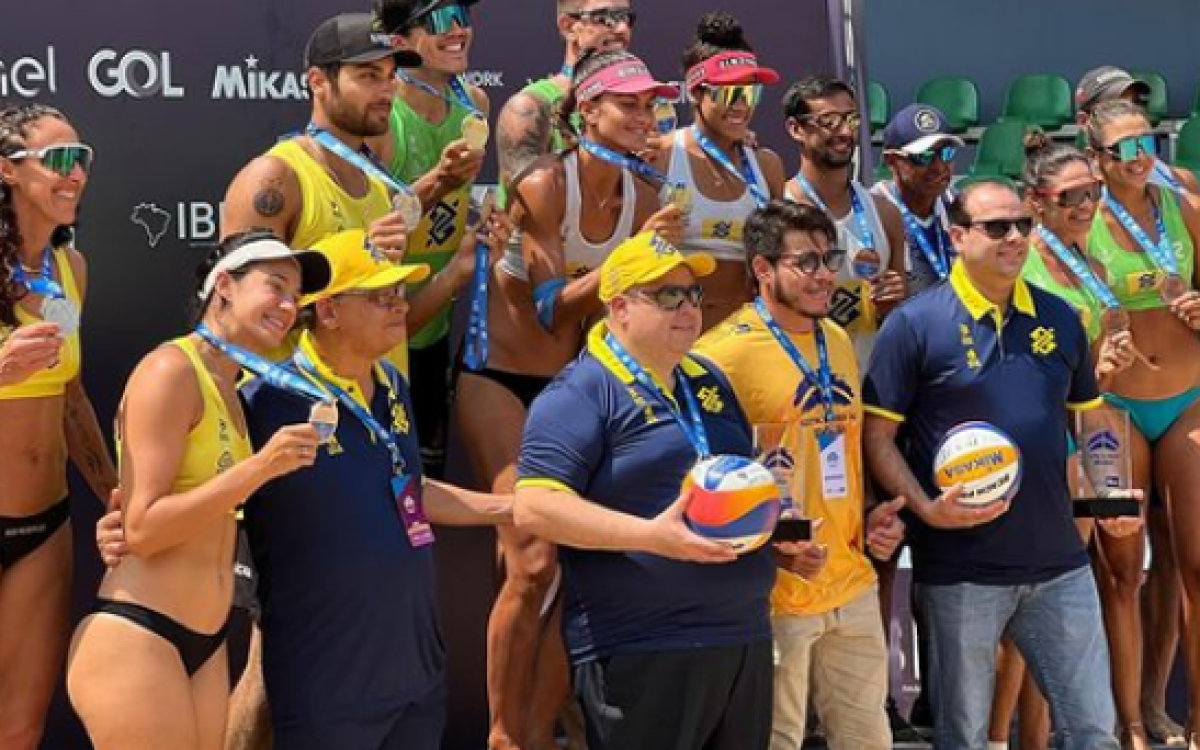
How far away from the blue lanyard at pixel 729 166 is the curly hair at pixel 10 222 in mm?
2076

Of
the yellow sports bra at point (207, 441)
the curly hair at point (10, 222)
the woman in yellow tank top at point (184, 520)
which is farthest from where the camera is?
the curly hair at point (10, 222)

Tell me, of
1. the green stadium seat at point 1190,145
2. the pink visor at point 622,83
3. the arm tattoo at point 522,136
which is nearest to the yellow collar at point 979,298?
the pink visor at point 622,83

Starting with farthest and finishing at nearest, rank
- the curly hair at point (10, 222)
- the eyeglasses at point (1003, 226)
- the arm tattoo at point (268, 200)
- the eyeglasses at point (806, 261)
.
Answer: the eyeglasses at point (1003, 226) → the eyeglasses at point (806, 261) → the arm tattoo at point (268, 200) → the curly hair at point (10, 222)

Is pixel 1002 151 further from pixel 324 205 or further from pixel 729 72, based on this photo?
pixel 324 205

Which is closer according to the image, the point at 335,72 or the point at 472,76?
the point at 335,72

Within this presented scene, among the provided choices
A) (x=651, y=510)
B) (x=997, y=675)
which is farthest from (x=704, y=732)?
(x=997, y=675)

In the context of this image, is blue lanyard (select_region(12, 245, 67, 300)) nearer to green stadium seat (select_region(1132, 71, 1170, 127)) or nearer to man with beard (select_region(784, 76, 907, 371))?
man with beard (select_region(784, 76, 907, 371))

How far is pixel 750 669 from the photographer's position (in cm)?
487

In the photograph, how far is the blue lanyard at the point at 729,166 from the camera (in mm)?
6195

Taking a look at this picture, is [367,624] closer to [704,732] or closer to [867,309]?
[704,732]

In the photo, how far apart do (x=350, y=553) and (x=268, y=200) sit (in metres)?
1.24

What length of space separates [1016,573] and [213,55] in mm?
3068

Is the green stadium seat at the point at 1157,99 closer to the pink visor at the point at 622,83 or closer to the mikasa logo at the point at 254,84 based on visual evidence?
the pink visor at the point at 622,83

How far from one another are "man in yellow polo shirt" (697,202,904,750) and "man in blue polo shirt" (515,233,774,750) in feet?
1.42
